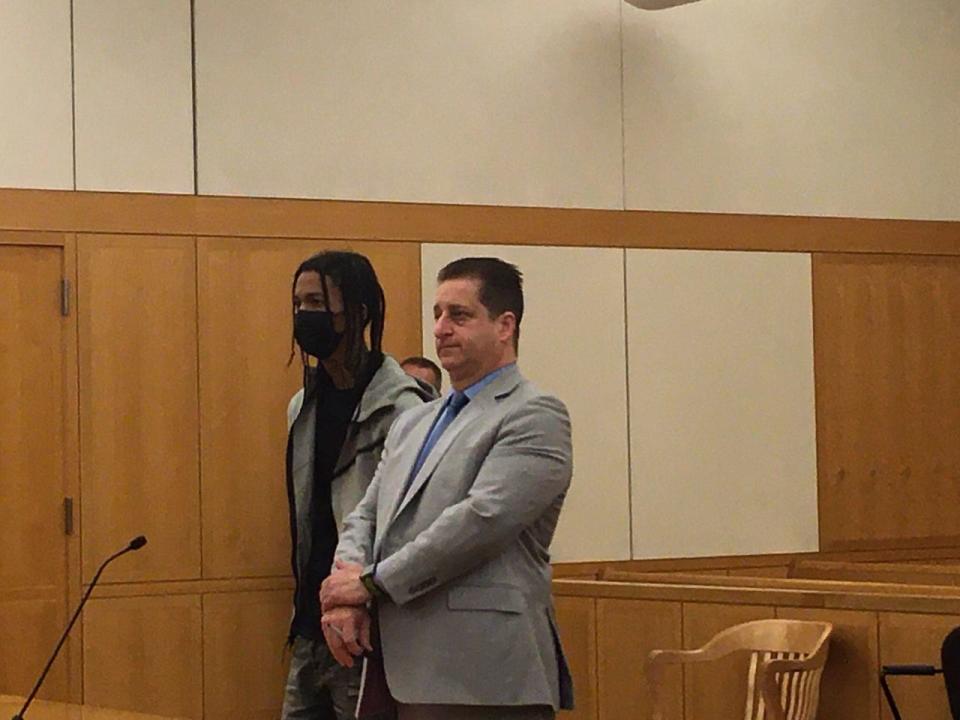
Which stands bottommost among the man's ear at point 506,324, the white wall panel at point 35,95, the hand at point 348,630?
the hand at point 348,630

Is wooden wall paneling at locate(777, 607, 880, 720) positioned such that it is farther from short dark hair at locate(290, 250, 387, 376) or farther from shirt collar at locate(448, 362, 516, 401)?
shirt collar at locate(448, 362, 516, 401)

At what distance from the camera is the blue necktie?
131 inches

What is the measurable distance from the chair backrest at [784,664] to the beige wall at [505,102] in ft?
10.1

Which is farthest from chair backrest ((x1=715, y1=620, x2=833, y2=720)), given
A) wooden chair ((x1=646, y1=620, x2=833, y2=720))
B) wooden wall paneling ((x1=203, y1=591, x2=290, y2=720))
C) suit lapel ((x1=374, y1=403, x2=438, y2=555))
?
wooden wall paneling ((x1=203, y1=591, x2=290, y2=720))

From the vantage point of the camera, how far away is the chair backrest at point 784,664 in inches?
198

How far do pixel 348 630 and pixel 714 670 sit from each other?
286 cm

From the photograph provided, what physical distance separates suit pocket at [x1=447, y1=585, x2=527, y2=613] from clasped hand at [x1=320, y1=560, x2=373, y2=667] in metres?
0.17

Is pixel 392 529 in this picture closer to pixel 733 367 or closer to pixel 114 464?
pixel 114 464

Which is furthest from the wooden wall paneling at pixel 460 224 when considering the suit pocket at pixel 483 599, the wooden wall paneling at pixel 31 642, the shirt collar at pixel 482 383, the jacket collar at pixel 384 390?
the suit pocket at pixel 483 599

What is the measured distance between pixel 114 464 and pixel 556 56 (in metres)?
2.95

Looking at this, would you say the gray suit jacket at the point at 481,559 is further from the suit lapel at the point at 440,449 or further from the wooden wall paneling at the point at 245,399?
the wooden wall paneling at the point at 245,399

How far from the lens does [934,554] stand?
28.5 ft

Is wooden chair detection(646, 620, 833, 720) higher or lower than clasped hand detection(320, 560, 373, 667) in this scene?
lower

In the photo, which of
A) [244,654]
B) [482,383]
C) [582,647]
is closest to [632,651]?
[582,647]
